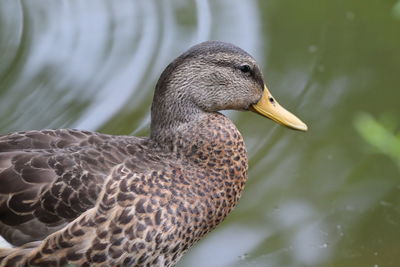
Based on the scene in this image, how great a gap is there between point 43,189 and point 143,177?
46 centimetres

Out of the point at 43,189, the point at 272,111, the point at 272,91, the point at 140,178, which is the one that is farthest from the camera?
the point at 272,91

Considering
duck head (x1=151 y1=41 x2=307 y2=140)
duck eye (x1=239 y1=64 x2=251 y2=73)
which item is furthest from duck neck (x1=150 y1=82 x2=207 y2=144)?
duck eye (x1=239 y1=64 x2=251 y2=73)

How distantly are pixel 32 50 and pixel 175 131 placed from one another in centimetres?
193

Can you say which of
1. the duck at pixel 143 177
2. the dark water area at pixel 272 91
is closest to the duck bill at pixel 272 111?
the duck at pixel 143 177

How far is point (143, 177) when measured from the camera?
4082mm

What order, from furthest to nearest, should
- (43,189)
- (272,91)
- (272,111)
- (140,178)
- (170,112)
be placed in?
(272,91)
(272,111)
(170,112)
(140,178)
(43,189)

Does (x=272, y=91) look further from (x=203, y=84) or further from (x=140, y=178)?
(x=140, y=178)

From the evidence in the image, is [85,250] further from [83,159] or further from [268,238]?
[268,238]

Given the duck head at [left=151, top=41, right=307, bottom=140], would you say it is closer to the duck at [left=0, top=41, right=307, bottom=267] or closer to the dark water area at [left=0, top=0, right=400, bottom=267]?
the duck at [left=0, top=41, right=307, bottom=267]

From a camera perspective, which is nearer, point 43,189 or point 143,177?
point 43,189

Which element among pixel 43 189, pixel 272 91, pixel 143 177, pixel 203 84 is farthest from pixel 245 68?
pixel 272 91

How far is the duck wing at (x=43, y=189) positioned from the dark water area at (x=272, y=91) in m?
1.00

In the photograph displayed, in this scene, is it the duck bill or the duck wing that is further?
the duck bill

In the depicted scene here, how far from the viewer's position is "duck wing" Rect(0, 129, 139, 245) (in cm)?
389
